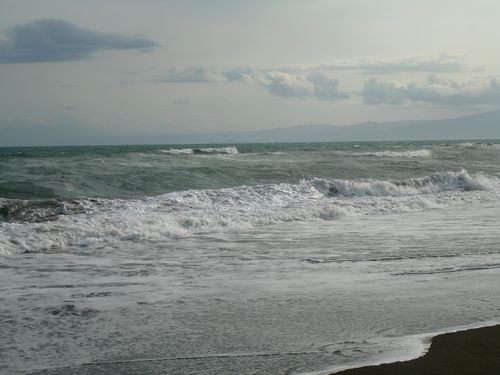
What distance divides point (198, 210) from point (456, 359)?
1082 cm

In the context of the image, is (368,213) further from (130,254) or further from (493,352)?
(493,352)

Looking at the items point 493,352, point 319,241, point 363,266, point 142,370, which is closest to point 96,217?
point 319,241

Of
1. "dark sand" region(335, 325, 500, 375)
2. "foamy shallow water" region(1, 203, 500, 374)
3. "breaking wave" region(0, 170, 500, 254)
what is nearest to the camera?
"dark sand" region(335, 325, 500, 375)

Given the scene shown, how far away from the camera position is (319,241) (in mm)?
10836

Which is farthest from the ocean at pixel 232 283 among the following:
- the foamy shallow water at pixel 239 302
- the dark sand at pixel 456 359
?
the dark sand at pixel 456 359

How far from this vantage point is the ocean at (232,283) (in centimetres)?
477

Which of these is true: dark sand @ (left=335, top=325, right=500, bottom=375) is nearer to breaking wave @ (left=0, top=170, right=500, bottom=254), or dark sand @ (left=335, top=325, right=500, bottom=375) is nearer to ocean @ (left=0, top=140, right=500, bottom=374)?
ocean @ (left=0, top=140, right=500, bottom=374)

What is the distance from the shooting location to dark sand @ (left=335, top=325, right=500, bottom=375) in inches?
164

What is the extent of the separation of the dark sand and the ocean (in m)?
0.17

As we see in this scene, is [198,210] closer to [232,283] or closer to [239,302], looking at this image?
[232,283]

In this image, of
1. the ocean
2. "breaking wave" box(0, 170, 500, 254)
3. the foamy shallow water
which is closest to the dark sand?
the ocean

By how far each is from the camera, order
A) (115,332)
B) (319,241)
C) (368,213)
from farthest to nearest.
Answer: (368,213)
(319,241)
(115,332)

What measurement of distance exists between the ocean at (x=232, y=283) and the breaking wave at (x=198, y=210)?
0.06m

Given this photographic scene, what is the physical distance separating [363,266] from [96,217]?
6857 millimetres
